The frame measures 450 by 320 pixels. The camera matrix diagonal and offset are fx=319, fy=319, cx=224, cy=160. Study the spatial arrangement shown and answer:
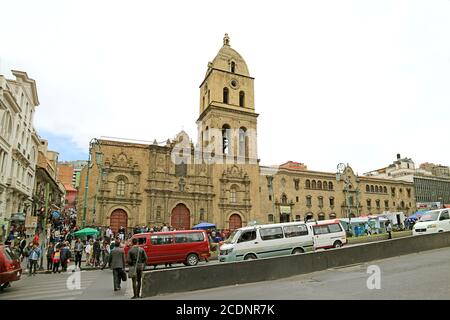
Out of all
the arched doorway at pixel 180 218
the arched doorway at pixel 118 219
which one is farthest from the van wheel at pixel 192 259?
the arched doorway at pixel 180 218

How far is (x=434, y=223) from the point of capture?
19.5m

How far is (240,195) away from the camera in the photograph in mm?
39938

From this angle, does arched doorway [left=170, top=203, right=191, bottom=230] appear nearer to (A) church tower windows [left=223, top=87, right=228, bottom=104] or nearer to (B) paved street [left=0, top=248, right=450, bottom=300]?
(A) church tower windows [left=223, top=87, right=228, bottom=104]

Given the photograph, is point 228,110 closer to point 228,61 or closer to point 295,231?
point 228,61

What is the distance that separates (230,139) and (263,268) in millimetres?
30376

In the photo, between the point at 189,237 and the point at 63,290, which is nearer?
the point at 63,290

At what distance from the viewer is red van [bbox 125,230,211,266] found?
17297 mm

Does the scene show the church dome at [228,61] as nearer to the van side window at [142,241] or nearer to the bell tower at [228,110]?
the bell tower at [228,110]

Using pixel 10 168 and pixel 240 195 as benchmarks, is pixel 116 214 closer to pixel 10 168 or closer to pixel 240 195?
pixel 10 168

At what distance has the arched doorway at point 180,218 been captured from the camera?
35.8m

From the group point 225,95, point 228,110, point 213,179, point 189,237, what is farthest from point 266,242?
point 225,95

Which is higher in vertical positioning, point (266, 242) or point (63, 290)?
point (266, 242)

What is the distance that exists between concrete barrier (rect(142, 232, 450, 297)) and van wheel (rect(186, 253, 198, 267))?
23.6 ft
